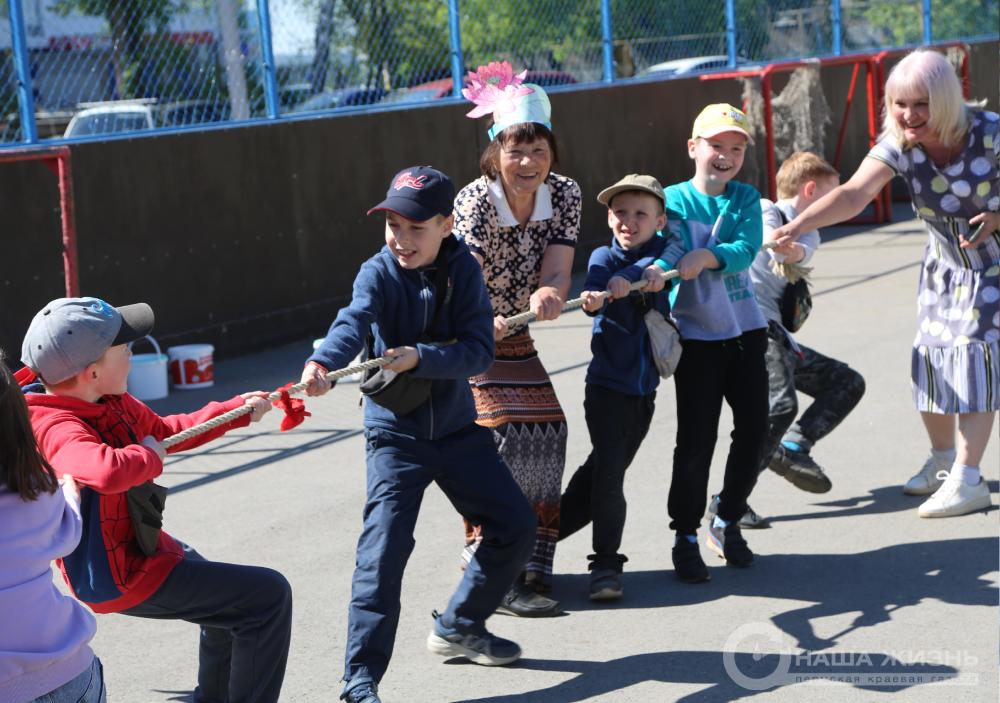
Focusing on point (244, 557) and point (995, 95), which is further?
point (995, 95)

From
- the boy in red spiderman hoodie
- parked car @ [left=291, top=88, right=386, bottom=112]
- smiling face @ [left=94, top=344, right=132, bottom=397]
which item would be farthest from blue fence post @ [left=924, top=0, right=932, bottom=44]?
smiling face @ [left=94, top=344, right=132, bottom=397]

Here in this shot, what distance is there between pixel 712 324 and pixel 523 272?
0.70m

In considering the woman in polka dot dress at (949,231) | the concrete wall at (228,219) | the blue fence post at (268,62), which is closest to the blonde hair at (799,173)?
the woman in polka dot dress at (949,231)

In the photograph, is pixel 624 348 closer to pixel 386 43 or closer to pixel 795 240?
pixel 795 240

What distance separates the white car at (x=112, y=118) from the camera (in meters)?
9.13

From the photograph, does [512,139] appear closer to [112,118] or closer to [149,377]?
[149,377]

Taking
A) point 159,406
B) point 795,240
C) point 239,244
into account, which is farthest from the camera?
point 239,244

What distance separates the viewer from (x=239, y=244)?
9906mm

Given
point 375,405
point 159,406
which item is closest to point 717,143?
point 375,405

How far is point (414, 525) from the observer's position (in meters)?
4.12

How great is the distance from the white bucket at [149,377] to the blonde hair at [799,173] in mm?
4200

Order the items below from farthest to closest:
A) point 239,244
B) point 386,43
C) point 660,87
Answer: point 660,87, point 386,43, point 239,244

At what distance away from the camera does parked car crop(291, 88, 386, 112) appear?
416 inches

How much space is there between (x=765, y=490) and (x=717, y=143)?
1.92 meters
